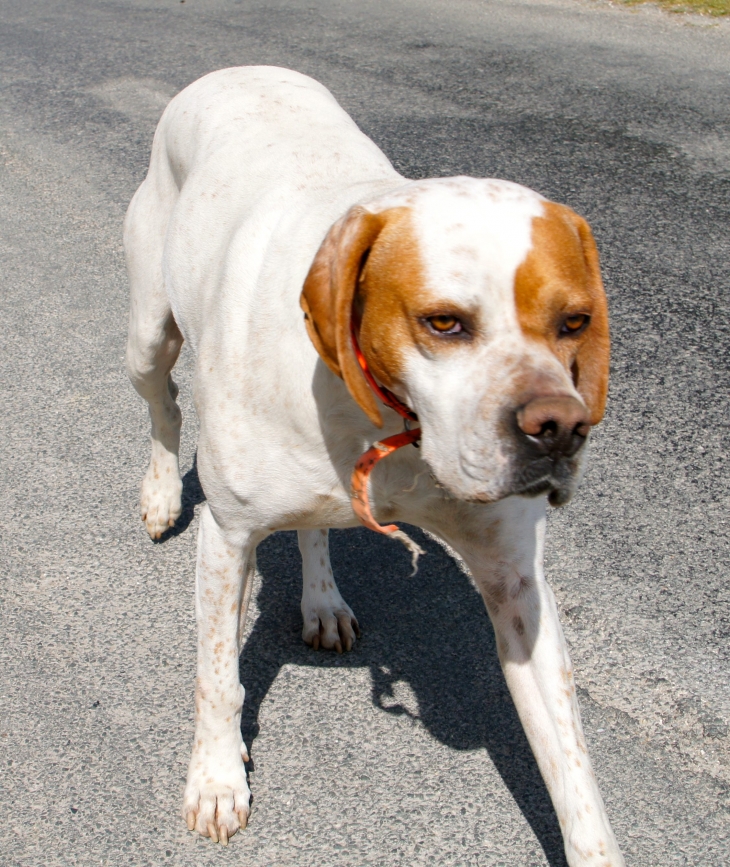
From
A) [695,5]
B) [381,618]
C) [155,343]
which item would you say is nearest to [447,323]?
[381,618]

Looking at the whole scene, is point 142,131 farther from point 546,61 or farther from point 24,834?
point 24,834

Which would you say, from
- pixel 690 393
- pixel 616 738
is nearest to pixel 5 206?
pixel 690 393

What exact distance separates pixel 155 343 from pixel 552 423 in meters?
2.13

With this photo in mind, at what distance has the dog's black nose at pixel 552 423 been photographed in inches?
78.9

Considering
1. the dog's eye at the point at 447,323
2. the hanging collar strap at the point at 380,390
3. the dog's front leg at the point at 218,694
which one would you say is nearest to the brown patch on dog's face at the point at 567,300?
the dog's eye at the point at 447,323

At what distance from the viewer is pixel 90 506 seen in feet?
13.7

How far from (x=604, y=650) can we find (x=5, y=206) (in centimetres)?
535

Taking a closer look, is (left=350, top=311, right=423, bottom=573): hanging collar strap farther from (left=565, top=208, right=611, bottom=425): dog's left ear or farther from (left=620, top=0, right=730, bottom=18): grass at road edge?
(left=620, top=0, right=730, bottom=18): grass at road edge

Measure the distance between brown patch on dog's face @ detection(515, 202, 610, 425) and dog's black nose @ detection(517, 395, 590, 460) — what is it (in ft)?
0.61

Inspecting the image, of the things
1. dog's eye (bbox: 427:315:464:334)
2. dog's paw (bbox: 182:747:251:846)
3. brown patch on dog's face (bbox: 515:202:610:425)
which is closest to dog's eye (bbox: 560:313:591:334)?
brown patch on dog's face (bbox: 515:202:610:425)

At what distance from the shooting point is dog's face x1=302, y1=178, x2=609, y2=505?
6.81ft

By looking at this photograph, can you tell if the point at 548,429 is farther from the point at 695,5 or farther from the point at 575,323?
the point at 695,5

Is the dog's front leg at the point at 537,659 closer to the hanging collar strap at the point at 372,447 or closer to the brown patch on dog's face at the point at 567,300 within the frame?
the hanging collar strap at the point at 372,447

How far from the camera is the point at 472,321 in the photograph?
6.97 ft
